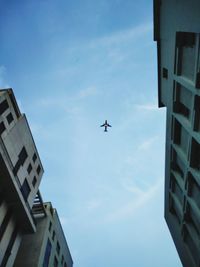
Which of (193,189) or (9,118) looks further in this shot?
(9,118)

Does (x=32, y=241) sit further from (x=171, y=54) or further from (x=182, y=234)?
(x=171, y=54)

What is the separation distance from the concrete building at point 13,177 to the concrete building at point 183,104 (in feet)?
55.0

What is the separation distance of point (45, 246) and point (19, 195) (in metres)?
11.9

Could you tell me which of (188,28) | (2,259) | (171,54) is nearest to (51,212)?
(2,259)

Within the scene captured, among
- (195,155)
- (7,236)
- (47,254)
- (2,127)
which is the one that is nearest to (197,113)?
(195,155)

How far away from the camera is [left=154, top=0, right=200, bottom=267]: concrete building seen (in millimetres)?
13406

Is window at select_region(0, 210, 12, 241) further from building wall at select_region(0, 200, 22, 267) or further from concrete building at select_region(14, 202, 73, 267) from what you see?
concrete building at select_region(14, 202, 73, 267)

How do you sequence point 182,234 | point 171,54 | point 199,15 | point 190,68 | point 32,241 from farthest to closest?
point 32,241, point 182,234, point 171,54, point 190,68, point 199,15

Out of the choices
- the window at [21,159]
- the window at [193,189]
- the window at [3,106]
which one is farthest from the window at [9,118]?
the window at [193,189]

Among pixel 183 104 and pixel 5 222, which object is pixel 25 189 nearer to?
pixel 5 222

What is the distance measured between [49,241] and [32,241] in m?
3.39

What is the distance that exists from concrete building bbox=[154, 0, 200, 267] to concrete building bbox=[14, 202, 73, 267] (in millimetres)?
18159

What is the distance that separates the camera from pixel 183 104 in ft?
55.7

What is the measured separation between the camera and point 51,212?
36.3 m
